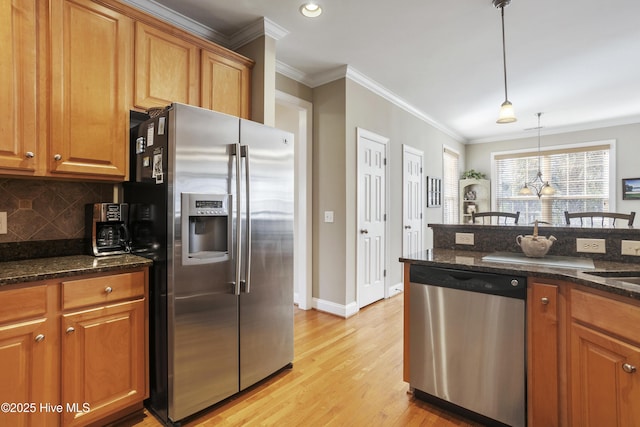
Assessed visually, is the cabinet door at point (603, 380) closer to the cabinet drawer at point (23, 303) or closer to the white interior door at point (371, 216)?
the white interior door at point (371, 216)

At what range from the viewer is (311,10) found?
240 cm

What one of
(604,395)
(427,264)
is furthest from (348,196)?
(604,395)

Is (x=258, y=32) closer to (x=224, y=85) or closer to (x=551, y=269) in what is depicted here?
(x=224, y=85)

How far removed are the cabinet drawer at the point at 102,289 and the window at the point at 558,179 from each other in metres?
6.34

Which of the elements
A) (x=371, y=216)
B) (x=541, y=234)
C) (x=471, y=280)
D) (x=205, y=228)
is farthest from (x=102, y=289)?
(x=371, y=216)

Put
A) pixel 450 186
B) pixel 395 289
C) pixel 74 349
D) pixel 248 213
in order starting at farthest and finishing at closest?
pixel 450 186
pixel 395 289
pixel 248 213
pixel 74 349

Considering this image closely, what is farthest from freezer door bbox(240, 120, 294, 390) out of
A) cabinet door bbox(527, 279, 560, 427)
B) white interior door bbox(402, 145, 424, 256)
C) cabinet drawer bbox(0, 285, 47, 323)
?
Answer: white interior door bbox(402, 145, 424, 256)

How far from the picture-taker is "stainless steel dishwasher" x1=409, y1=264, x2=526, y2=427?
159 centimetres

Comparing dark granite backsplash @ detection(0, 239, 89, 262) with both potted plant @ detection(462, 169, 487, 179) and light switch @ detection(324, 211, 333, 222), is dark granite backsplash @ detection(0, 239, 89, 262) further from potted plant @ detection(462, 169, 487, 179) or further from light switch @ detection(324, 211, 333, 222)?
potted plant @ detection(462, 169, 487, 179)

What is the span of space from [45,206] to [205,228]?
3.34ft

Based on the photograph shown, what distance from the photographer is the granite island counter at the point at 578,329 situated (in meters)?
1.25

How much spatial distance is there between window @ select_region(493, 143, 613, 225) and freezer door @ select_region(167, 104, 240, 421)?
5.89 meters

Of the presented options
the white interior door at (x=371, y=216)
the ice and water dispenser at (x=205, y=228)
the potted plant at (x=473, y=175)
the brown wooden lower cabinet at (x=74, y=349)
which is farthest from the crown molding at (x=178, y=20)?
the potted plant at (x=473, y=175)

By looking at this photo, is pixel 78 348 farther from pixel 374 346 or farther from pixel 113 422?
pixel 374 346
